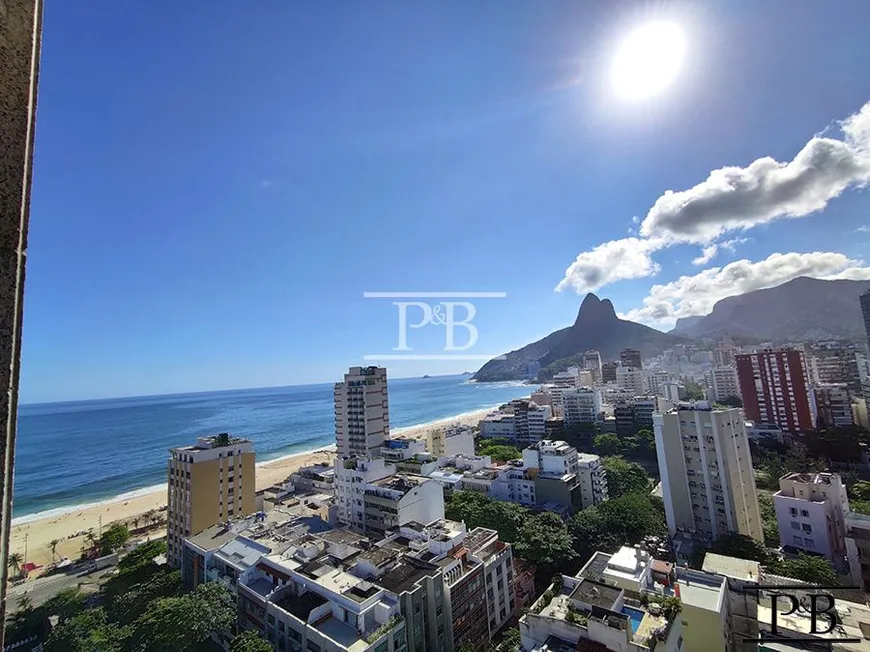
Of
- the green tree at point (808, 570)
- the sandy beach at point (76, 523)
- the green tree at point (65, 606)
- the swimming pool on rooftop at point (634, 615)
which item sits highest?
the swimming pool on rooftop at point (634, 615)

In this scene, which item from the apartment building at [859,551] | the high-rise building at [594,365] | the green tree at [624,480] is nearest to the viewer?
the apartment building at [859,551]

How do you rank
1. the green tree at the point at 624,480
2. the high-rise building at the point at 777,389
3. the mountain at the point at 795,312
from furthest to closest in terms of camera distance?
the mountain at the point at 795,312
the high-rise building at the point at 777,389
the green tree at the point at 624,480

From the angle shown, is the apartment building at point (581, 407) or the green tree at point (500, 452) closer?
the green tree at point (500, 452)

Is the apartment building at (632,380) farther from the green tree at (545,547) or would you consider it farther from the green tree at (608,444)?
the green tree at (545,547)

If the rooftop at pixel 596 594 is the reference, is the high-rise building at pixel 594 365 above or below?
above

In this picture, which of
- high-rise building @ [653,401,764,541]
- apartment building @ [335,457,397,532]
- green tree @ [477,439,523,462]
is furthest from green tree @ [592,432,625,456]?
apartment building @ [335,457,397,532]

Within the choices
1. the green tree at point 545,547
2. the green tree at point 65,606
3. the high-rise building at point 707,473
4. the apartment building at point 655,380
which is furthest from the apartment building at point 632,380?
the green tree at point 65,606
